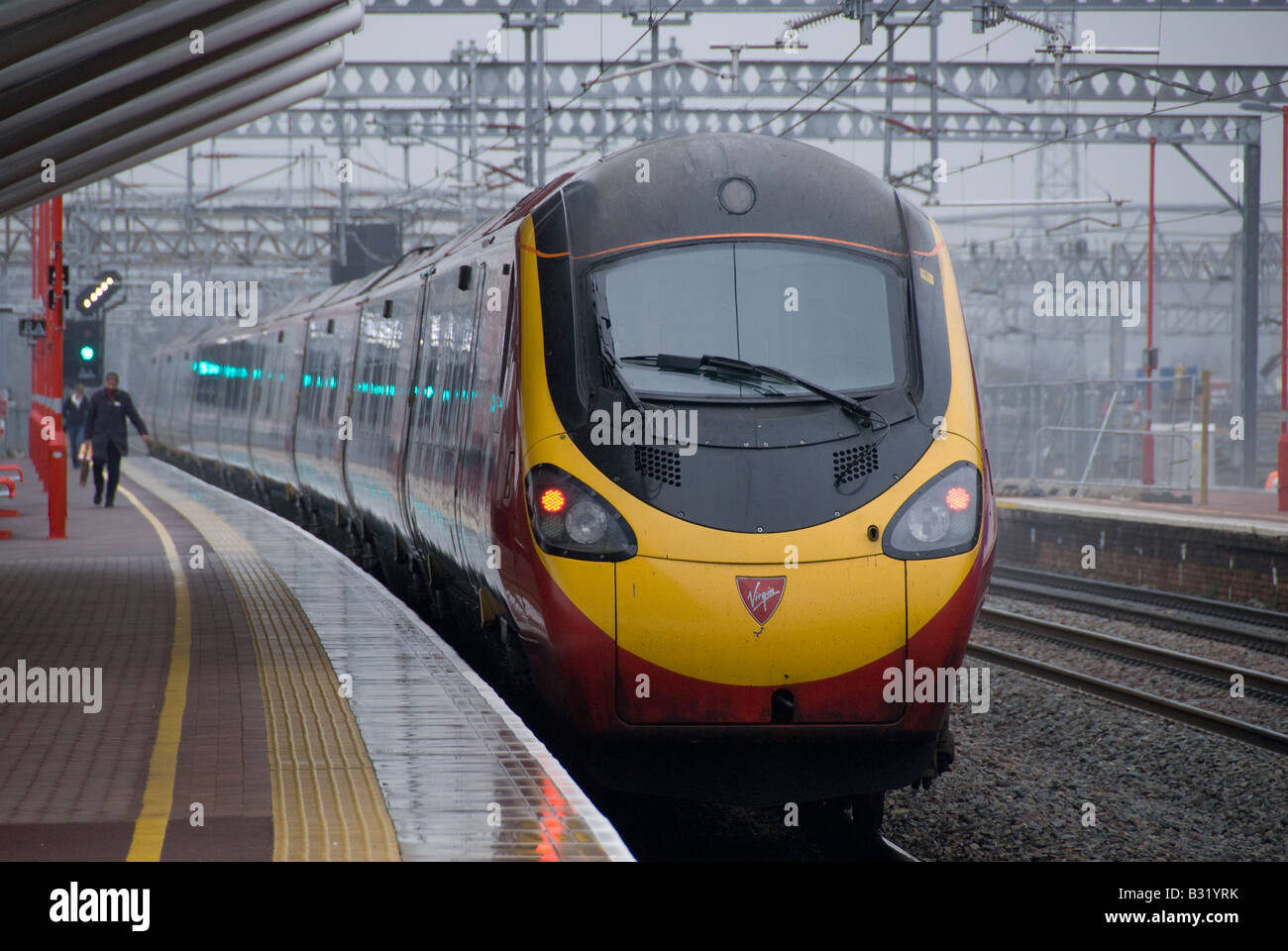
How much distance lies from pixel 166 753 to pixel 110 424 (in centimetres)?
1534

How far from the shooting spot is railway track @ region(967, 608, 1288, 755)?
32.2 ft

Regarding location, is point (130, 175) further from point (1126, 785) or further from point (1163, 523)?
point (1126, 785)

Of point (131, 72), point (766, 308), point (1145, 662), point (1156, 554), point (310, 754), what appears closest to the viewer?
point (310, 754)

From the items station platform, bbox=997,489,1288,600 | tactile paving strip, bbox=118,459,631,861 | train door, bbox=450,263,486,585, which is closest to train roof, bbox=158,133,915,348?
train door, bbox=450,263,486,585

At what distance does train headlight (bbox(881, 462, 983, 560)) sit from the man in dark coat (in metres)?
16.0

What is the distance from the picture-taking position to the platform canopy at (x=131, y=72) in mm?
9820

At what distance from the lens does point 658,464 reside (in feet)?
20.9

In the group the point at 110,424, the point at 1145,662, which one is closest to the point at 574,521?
the point at 1145,662
